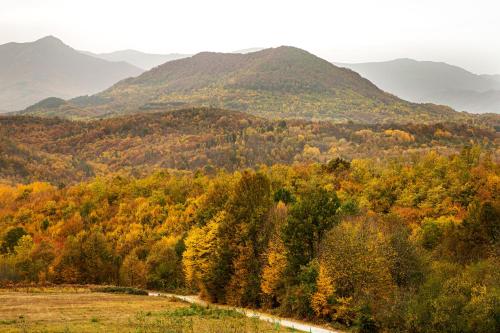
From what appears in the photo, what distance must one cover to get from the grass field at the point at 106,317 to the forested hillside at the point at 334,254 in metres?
7.95

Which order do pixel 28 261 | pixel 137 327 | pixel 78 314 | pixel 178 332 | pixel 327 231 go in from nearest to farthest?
pixel 178 332, pixel 137 327, pixel 78 314, pixel 327 231, pixel 28 261

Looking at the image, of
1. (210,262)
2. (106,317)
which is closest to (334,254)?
(106,317)

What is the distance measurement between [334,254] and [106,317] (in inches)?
806

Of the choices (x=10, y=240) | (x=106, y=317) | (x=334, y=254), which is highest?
(x=334, y=254)

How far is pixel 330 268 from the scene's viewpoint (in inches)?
1941

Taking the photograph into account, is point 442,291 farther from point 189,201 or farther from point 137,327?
point 189,201

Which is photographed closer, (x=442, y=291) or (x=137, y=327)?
(x=137, y=327)

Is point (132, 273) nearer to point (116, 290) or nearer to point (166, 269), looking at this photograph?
point (166, 269)

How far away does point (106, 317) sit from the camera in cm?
4309

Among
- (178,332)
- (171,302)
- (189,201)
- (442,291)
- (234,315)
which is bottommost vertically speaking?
(189,201)

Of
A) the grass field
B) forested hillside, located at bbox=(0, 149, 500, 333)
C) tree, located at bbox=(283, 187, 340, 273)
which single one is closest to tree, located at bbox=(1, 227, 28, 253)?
forested hillside, located at bbox=(0, 149, 500, 333)

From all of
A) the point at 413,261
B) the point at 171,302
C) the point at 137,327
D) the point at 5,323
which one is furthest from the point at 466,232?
the point at 5,323

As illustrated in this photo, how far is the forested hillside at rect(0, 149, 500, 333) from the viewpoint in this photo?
43.5 m

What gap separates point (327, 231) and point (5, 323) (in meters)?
30.0
